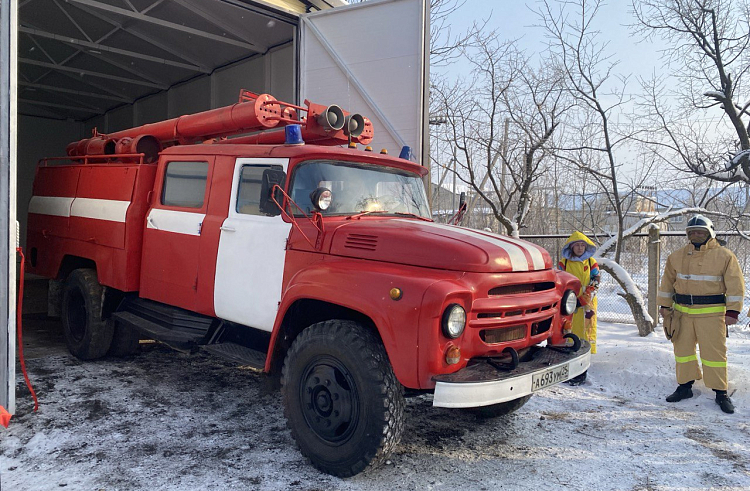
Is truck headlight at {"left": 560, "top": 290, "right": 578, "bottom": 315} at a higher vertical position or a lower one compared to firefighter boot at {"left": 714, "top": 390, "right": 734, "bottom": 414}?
higher

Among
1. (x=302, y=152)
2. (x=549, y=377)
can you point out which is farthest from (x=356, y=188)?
(x=549, y=377)

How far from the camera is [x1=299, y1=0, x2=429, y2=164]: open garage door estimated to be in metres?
8.19

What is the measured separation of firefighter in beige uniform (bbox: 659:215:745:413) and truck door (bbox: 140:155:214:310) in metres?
4.54

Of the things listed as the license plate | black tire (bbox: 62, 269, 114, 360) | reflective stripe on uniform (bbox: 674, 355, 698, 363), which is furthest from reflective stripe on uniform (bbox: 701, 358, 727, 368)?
black tire (bbox: 62, 269, 114, 360)

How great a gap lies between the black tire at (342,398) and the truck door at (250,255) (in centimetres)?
61

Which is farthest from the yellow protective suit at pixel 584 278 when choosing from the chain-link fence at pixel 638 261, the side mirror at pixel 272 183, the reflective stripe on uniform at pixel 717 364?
the side mirror at pixel 272 183

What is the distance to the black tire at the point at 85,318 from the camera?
581cm

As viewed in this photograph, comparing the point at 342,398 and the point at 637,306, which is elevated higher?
the point at 637,306

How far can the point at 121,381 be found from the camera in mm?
5391

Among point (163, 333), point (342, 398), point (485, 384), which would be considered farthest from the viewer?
point (163, 333)

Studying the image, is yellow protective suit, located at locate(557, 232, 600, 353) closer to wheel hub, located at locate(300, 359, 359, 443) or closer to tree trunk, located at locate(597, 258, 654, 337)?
tree trunk, located at locate(597, 258, 654, 337)

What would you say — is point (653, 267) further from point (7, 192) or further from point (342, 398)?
point (7, 192)

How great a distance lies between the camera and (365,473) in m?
3.54

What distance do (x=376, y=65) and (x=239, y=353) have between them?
5700 millimetres
